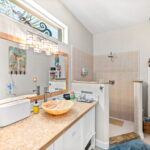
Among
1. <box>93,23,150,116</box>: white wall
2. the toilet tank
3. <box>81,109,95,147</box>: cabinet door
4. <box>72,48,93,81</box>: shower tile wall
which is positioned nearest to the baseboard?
<box>81,109,95,147</box>: cabinet door

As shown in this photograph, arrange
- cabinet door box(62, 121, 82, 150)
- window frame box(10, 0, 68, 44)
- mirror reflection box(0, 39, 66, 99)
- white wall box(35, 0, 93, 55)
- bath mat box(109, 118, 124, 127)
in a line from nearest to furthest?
cabinet door box(62, 121, 82, 150), mirror reflection box(0, 39, 66, 99), window frame box(10, 0, 68, 44), white wall box(35, 0, 93, 55), bath mat box(109, 118, 124, 127)

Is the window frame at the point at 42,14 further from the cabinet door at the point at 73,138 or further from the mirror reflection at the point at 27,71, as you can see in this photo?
the cabinet door at the point at 73,138

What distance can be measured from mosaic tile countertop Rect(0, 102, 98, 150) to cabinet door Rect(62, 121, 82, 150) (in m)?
0.15

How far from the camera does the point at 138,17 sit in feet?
7.95

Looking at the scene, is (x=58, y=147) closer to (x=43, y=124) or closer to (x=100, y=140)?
(x=43, y=124)

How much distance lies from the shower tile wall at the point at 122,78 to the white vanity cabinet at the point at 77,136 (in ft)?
5.00

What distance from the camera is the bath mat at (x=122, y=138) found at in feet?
6.40

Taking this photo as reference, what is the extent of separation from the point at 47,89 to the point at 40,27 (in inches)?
40.5

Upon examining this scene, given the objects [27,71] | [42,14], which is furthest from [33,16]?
[27,71]

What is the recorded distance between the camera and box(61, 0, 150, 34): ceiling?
6.47ft

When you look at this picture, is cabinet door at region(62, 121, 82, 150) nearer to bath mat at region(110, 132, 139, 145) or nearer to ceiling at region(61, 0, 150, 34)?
bath mat at region(110, 132, 139, 145)

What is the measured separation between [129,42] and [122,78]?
40.3 inches

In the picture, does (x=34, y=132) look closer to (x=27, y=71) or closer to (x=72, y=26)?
(x=27, y=71)

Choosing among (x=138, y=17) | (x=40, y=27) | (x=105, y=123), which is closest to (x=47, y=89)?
(x=40, y=27)
